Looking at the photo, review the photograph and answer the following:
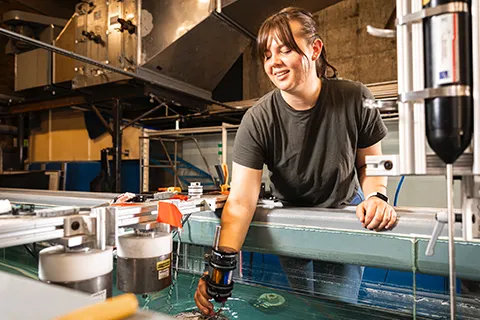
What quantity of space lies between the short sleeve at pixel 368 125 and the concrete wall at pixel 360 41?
2336mm

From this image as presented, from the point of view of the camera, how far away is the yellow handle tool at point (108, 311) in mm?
297

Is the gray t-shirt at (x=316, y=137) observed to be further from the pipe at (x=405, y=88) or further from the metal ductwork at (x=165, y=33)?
the metal ductwork at (x=165, y=33)

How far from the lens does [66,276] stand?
1.55 ft

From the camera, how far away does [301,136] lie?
0.97 m

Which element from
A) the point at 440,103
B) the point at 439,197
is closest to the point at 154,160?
the point at 439,197

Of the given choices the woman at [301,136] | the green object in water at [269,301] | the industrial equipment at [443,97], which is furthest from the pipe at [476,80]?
the green object in water at [269,301]

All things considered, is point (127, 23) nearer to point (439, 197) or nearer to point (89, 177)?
point (89, 177)

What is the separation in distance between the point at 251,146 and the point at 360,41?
2754mm

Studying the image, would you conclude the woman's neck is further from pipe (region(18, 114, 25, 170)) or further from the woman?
pipe (region(18, 114, 25, 170))

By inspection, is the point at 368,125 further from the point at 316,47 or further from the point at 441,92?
the point at 441,92

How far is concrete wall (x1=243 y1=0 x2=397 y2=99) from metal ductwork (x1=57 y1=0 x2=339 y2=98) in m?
0.90

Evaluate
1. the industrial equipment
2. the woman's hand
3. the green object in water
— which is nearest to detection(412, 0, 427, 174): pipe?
the industrial equipment

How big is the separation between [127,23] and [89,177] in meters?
1.90

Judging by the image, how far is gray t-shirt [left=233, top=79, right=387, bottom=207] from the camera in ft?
3.17
